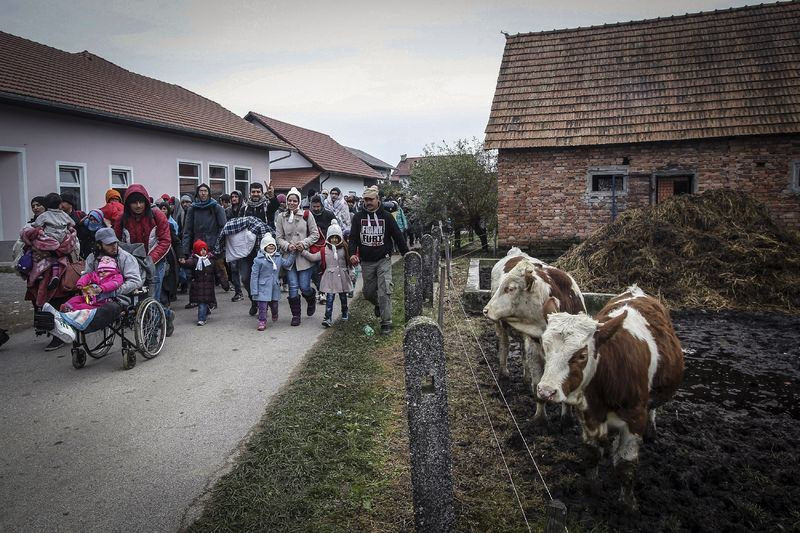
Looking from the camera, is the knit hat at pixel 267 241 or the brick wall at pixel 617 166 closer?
the knit hat at pixel 267 241

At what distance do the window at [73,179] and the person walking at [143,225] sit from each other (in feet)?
29.1

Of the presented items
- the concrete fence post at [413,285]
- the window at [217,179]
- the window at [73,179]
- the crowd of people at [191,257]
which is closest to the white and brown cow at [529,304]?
the concrete fence post at [413,285]

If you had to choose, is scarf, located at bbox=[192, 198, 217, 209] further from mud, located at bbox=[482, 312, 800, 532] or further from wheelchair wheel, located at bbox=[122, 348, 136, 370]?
mud, located at bbox=[482, 312, 800, 532]

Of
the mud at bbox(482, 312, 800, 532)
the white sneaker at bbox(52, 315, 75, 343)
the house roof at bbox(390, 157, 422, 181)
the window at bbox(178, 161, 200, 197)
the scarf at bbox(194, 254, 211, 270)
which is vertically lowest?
the mud at bbox(482, 312, 800, 532)

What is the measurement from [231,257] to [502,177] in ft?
32.9

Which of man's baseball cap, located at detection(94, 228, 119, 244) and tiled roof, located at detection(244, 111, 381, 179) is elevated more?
tiled roof, located at detection(244, 111, 381, 179)

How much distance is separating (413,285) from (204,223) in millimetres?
4666

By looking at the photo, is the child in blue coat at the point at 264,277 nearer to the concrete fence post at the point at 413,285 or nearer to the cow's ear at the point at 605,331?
the concrete fence post at the point at 413,285

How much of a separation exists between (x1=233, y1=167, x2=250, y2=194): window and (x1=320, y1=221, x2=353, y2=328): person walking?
1476cm

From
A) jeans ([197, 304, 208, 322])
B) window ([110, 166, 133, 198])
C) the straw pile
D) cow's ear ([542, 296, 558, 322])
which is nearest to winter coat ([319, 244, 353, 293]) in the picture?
jeans ([197, 304, 208, 322])

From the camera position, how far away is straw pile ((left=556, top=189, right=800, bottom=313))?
9117 mm

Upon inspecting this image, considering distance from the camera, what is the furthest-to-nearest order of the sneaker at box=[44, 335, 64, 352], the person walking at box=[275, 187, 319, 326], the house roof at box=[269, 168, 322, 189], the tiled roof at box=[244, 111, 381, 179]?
the tiled roof at box=[244, 111, 381, 179], the house roof at box=[269, 168, 322, 189], the person walking at box=[275, 187, 319, 326], the sneaker at box=[44, 335, 64, 352]

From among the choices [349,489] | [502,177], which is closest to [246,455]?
[349,489]

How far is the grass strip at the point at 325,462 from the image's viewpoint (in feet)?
10.9
